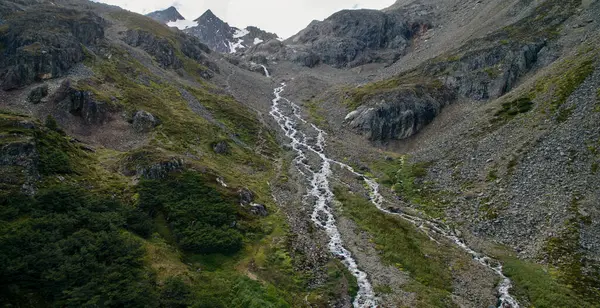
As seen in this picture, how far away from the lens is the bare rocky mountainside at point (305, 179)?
2977 cm

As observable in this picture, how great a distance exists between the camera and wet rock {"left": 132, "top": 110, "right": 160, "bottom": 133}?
66250 mm

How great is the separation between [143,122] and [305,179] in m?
32.3

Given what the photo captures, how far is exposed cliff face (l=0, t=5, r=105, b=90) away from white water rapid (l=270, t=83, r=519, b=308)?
52493 millimetres

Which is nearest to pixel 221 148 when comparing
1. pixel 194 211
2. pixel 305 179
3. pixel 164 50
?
pixel 305 179

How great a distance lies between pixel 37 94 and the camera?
6394cm

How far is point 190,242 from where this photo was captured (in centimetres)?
3550

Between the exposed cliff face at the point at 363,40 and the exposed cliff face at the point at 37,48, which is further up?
the exposed cliff face at the point at 363,40

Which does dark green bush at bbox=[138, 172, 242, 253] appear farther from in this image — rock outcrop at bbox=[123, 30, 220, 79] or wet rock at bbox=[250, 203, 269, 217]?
rock outcrop at bbox=[123, 30, 220, 79]

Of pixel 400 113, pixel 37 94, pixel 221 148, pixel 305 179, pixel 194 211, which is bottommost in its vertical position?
pixel 305 179

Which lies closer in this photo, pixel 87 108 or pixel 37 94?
pixel 37 94

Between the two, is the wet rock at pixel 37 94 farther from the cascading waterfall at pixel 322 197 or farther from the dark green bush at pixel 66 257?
the cascading waterfall at pixel 322 197

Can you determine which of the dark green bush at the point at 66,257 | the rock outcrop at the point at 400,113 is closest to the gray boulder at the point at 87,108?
the dark green bush at the point at 66,257

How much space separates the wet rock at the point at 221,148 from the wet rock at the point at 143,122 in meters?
12.4

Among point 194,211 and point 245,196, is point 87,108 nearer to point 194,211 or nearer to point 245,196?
point 245,196
